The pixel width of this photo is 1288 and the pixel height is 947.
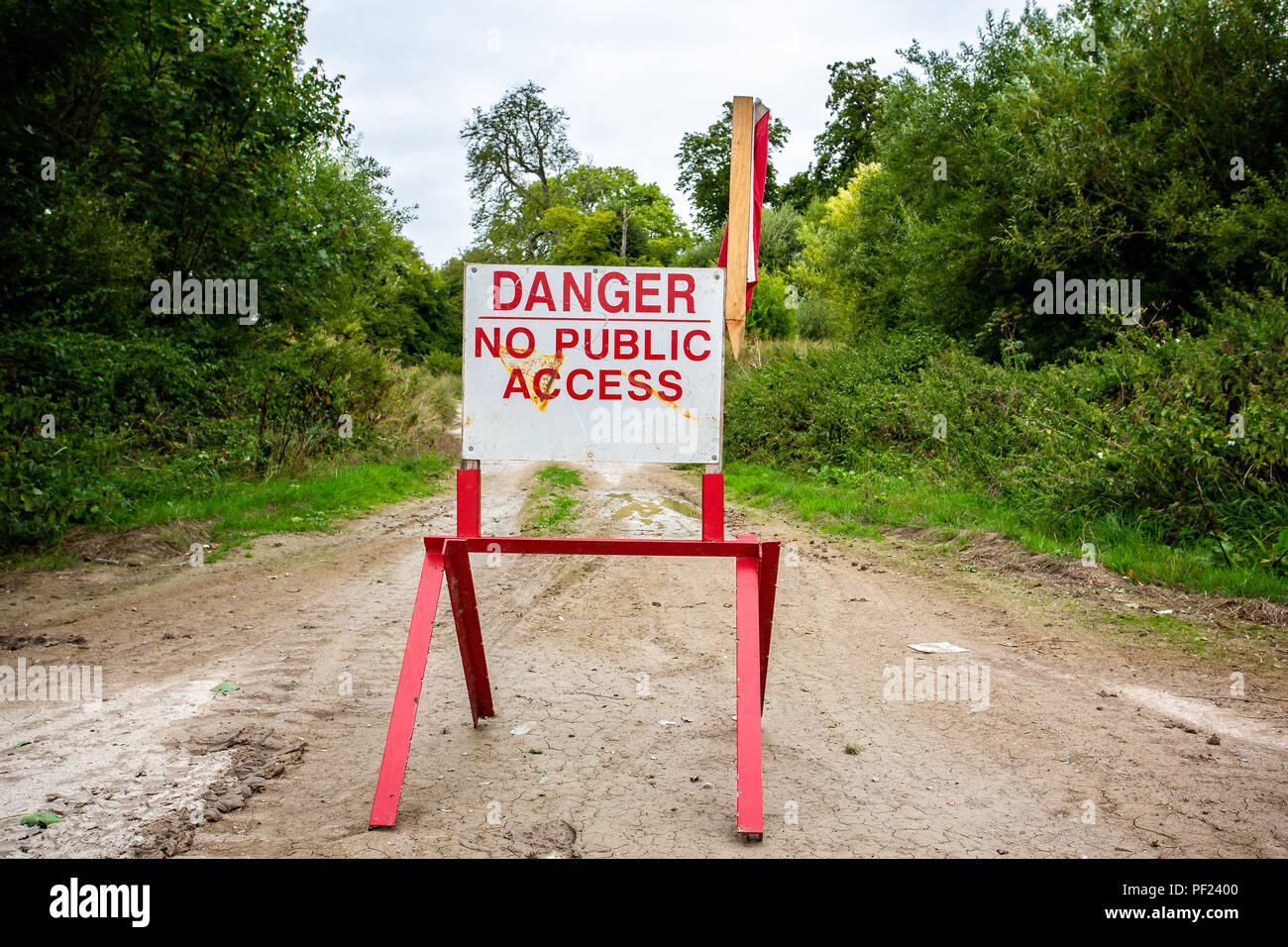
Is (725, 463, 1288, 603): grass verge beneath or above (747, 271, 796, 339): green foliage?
beneath

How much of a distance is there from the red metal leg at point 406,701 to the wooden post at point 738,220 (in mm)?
1658

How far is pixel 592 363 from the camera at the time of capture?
383 cm

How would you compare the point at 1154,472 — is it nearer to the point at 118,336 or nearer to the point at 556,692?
the point at 556,692

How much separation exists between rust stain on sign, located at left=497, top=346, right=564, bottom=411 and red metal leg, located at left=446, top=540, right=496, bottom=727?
2.41 feet

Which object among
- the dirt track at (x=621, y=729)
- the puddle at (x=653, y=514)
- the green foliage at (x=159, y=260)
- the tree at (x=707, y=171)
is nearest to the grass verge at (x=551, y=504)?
the puddle at (x=653, y=514)

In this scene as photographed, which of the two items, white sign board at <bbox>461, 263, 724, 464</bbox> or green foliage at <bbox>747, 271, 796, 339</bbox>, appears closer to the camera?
white sign board at <bbox>461, 263, 724, 464</bbox>

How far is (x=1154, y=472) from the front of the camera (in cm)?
853

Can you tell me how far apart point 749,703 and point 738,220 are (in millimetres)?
2115

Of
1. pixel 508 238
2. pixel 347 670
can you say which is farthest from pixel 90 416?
pixel 508 238

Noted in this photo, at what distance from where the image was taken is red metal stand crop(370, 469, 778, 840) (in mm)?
3334

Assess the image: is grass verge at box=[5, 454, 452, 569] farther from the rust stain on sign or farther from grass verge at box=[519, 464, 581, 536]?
the rust stain on sign

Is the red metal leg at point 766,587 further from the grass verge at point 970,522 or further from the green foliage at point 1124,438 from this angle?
the green foliage at point 1124,438

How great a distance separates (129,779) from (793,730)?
3.12 metres

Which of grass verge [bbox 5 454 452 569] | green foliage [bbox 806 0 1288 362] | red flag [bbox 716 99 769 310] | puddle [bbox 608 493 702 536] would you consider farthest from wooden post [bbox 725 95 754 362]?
green foliage [bbox 806 0 1288 362]
